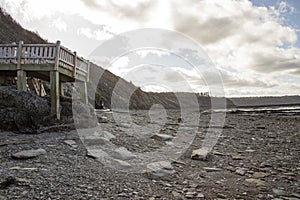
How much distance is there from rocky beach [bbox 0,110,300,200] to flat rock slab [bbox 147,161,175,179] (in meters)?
0.04

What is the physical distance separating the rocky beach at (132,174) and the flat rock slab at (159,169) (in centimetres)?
4

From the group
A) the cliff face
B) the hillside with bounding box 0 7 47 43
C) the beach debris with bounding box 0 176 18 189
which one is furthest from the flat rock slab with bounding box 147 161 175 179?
the hillside with bounding box 0 7 47 43

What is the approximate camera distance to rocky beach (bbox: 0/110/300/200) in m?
5.08

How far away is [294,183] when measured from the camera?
21.0 ft

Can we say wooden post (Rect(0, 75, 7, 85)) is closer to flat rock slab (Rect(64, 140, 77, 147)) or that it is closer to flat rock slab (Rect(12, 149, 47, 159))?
flat rock slab (Rect(64, 140, 77, 147))

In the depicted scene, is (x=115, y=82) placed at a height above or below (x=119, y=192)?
above

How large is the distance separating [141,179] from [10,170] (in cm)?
298

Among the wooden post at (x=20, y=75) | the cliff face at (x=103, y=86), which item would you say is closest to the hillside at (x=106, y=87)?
the cliff face at (x=103, y=86)

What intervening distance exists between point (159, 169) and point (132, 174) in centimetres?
77

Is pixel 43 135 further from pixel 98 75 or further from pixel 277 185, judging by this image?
pixel 98 75

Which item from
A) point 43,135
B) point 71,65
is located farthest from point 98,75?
point 43,135

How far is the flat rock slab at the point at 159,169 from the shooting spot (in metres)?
6.39

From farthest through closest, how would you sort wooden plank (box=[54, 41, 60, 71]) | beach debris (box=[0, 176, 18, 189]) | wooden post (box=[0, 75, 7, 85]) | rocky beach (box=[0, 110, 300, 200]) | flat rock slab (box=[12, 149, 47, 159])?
wooden post (box=[0, 75, 7, 85]) → wooden plank (box=[54, 41, 60, 71]) → flat rock slab (box=[12, 149, 47, 159]) → rocky beach (box=[0, 110, 300, 200]) → beach debris (box=[0, 176, 18, 189])

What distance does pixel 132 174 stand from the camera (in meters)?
6.39
